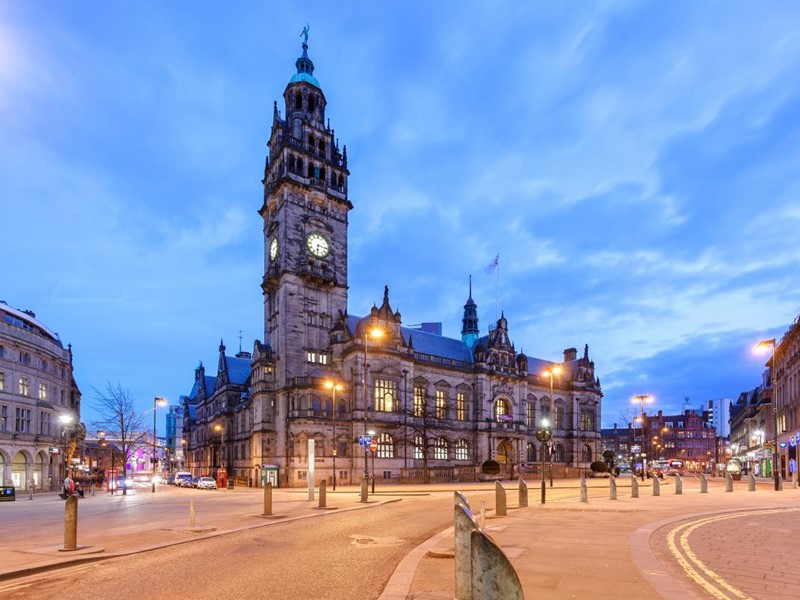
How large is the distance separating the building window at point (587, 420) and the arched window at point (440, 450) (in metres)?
27.3

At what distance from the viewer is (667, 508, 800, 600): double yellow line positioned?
8.20m

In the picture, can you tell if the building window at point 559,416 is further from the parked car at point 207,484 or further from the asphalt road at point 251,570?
the asphalt road at point 251,570

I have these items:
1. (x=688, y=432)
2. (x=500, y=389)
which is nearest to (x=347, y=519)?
(x=500, y=389)

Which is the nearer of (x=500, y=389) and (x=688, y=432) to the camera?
(x=500, y=389)

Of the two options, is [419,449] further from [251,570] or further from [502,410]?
[251,570]

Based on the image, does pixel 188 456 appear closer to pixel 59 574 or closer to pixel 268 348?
pixel 268 348

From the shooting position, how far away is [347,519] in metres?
19.1

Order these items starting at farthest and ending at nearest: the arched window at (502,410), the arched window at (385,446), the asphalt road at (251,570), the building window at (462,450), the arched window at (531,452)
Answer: the arched window at (531,452), the arched window at (502,410), the building window at (462,450), the arched window at (385,446), the asphalt road at (251,570)

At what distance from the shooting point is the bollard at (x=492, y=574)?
13.6 ft

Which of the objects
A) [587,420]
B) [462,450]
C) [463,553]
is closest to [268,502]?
[463,553]

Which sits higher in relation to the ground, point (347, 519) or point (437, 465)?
point (347, 519)


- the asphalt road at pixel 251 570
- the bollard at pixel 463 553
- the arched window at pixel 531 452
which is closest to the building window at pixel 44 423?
the asphalt road at pixel 251 570

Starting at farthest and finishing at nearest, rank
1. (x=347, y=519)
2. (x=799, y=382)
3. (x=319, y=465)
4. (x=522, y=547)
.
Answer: (x=319, y=465) → (x=799, y=382) → (x=347, y=519) → (x=522, y=547)

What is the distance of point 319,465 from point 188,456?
6025 cm
